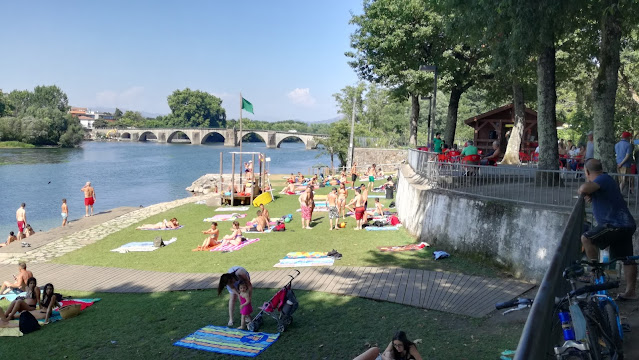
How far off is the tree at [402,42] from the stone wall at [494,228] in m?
14.2

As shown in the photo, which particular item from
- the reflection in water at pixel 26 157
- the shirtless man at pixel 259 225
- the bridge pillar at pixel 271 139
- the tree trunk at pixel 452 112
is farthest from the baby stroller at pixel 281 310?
the bridge pillar at pixel 271 139

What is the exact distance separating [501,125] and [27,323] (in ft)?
82.7

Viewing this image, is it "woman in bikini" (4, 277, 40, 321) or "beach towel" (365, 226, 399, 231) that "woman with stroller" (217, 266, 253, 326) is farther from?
"beach towel" (365, 226, 399, 231)

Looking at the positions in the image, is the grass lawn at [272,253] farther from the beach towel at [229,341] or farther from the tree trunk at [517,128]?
the tree trunk at [517,128]

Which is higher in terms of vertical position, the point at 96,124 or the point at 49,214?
the point at 96,124

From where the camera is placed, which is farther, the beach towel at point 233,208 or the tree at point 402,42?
the tree at point 402,42

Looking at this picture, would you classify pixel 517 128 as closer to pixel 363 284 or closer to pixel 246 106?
pixel 246 106

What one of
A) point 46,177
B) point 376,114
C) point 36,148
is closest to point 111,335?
point 46,177

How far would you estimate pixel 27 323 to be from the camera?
8.71 metres

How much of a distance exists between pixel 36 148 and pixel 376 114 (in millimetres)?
62504

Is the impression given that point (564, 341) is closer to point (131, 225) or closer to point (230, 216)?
point (230, 216)

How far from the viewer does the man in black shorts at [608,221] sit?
5.45m

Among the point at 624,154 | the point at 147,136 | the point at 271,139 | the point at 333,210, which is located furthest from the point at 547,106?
the point at 147,136

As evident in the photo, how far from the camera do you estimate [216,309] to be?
8.70m
